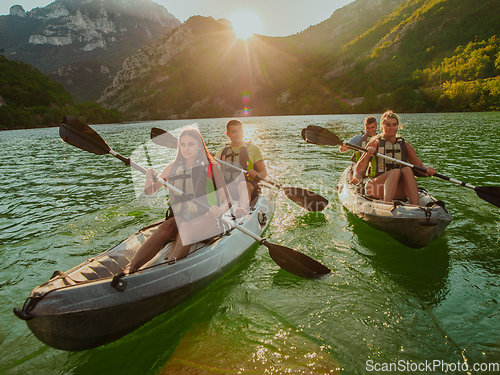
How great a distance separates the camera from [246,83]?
472 ft

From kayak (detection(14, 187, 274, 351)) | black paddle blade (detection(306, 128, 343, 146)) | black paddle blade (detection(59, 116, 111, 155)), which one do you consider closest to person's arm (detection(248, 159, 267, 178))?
black paddle blade (detection(306, 128, 343, 146))

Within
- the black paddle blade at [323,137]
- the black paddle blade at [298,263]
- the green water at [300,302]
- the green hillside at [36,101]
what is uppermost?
the green hillside at [36,101]

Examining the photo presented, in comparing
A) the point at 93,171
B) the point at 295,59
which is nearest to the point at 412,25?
the point at 295,59

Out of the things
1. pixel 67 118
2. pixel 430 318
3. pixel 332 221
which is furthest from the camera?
pixel 332 221

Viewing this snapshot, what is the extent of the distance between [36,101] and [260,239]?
11133cm

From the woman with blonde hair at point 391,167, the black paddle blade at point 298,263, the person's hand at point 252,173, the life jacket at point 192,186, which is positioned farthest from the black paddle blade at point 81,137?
the woman with blonde hair at point 391,167

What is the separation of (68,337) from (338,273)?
12.0ft

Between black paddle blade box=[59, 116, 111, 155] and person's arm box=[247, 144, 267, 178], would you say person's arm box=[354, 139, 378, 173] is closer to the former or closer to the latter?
person's arm box=[247, 144, 267, 178]

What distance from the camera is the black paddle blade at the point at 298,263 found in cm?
378

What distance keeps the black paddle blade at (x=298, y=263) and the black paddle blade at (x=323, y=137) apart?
3580 millimetres

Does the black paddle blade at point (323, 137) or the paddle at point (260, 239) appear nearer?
the paddle at point (260, 239)

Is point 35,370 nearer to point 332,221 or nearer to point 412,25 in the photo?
point 332,221

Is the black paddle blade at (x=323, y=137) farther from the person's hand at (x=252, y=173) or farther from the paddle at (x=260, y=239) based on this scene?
the paddle at (x=260, y=239)

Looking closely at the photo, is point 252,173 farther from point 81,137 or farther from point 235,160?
point 81,137
